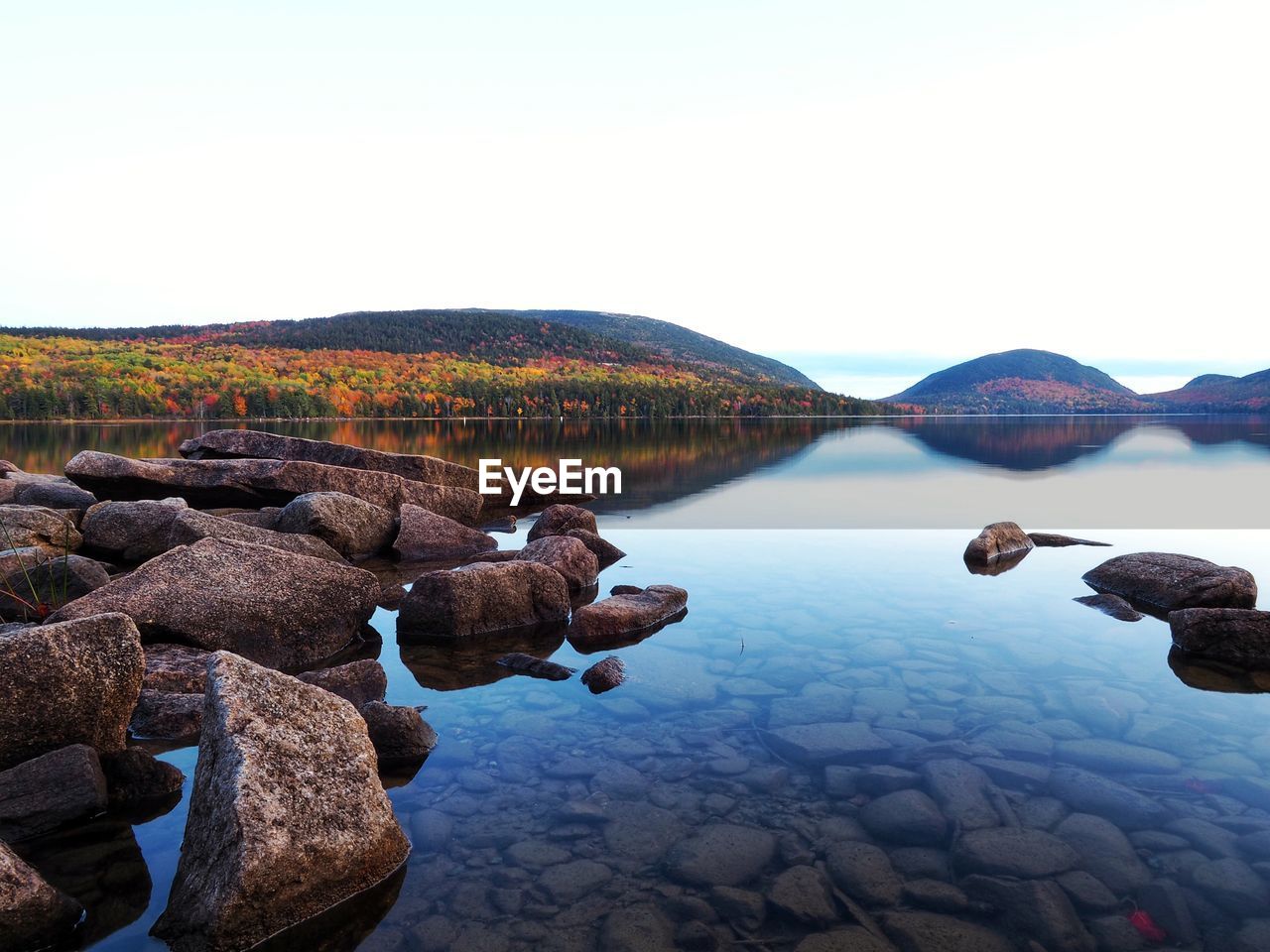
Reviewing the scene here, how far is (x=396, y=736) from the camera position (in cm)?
730

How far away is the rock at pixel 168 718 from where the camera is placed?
7.71m

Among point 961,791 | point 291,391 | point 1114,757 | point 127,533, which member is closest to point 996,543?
point 1114,757

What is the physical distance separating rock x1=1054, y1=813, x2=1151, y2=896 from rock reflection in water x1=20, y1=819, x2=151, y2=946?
6.80 metres

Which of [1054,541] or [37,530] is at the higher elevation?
[37,530]

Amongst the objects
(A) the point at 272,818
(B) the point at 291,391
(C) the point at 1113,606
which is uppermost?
(B) the point at 291,391

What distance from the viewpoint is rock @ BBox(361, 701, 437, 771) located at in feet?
23.8

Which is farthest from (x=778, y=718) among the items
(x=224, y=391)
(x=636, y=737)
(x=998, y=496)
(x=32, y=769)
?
(x=224, y=391)

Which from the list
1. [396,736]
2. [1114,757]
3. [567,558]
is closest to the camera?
[396,736]

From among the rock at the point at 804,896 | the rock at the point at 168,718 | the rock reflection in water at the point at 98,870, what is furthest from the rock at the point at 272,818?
the rock at the point at 804,896

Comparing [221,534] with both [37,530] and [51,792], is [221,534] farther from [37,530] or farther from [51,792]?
[51,792]

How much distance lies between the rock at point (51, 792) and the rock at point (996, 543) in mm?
15823

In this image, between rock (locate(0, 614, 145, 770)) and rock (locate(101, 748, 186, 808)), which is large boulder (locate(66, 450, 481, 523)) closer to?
rock (locate(0, 614, 145, 770))

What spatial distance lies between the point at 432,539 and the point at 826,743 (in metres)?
Answer: 12.1

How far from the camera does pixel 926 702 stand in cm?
876
